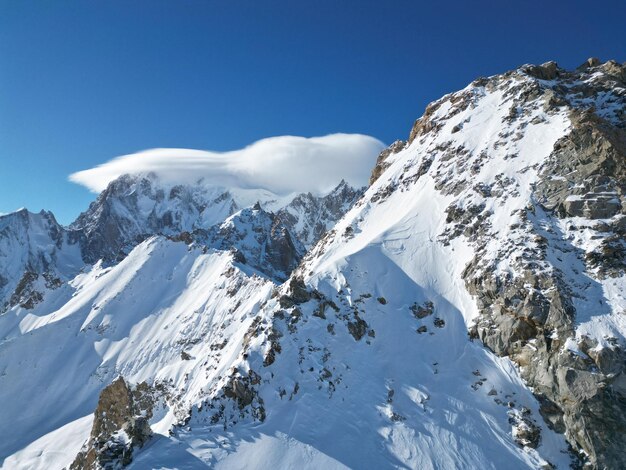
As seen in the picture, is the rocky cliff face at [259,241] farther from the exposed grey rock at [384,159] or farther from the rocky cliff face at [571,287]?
the rocky cliff face at [571,287]

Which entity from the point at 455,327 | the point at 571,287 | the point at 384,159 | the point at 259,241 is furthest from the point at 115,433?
the point at 259,241

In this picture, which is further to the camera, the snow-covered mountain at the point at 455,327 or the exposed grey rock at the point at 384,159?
the exposed grey rock at the point at 384,159

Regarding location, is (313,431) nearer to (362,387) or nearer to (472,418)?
(362,387)

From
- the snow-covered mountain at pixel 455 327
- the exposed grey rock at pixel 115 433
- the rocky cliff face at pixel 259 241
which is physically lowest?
the exposed grey rock at pixel 115 433

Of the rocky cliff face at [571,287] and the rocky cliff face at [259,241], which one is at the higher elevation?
the rocky cliff face at [259,241]

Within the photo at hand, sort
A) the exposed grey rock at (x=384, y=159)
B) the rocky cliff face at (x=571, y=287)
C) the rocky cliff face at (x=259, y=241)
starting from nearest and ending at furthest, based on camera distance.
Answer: the rocky cliff face at (x=571, y=287), the exposed grey rock at (x=384, y=159), the rocky cliff face at (x=259, y=241)

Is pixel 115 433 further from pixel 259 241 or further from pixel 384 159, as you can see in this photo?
pixel 259 241

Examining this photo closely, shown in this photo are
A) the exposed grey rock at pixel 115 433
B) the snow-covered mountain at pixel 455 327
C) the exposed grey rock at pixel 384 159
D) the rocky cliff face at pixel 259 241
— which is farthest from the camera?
the rocky cliff face at pixel 259 241

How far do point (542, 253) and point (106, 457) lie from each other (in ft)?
96.2

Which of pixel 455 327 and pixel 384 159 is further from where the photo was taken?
pixel 384 159

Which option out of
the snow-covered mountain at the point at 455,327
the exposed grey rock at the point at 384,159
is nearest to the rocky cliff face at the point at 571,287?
the snow-covered mountain at the point at 455,327

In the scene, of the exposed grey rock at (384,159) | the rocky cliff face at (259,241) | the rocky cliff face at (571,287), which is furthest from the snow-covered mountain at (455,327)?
the rocky cliff face at (259,241)

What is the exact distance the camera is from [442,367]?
2720cm

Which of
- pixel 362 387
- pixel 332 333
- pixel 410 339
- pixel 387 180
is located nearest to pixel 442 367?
pixel 410 339
